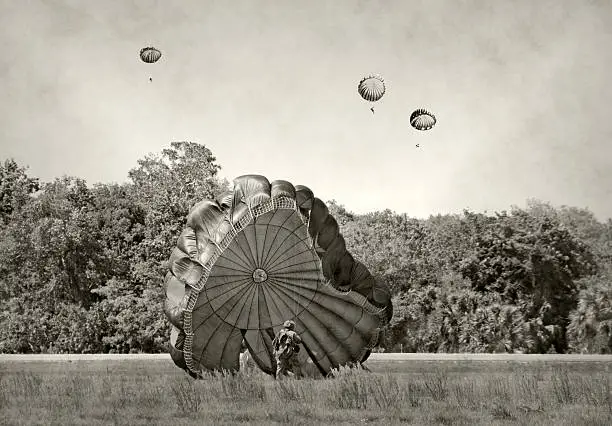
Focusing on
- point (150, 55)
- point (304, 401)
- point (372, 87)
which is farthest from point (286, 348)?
point (150, 55)

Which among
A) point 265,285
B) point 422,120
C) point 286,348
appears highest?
point 422,120

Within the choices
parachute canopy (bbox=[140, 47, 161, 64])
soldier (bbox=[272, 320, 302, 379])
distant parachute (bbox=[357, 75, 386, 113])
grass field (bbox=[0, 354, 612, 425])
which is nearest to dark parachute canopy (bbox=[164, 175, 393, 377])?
grass field (bbox=[0, 354, 612, 425])

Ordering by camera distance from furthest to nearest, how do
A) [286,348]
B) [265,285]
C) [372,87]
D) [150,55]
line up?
[150,55], [372,87], [265,285], [286,348]

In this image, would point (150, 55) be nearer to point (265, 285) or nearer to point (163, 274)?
point (265, 285)

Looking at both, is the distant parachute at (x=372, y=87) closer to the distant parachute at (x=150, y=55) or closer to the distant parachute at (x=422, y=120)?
the distant parachute at (x=422, y=120)

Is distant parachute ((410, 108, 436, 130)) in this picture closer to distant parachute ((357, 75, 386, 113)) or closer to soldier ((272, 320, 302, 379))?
distant parachute ((357, 75, 386, 113))

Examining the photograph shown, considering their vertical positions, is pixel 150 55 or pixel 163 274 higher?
pixel 150 55
